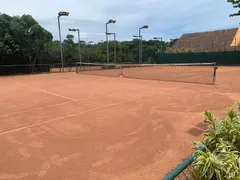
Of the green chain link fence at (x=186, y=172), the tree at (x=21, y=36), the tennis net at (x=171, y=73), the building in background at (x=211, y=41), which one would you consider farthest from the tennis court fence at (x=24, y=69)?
the building in background at (x=211, y=41)

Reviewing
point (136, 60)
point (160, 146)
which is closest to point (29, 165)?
point (160, 146)

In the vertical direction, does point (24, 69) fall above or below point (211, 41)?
below

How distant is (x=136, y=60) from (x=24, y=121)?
1298 inches

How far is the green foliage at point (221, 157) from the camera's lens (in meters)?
1.59

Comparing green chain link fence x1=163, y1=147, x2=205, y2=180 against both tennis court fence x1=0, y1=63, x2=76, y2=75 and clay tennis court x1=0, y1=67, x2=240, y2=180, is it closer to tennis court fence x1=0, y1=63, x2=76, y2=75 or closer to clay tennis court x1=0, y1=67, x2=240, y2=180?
clay tennis court x1=0, y1=67, x2=240, y2=180

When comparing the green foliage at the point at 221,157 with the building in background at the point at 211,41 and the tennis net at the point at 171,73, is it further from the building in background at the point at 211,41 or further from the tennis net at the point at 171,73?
the building in background at the point at 211,41

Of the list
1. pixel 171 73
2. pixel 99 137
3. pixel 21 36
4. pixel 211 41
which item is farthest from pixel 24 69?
pixel 211 41

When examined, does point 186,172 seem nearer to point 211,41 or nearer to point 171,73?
point 171,73

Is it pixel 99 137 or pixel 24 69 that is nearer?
pixel 99 137

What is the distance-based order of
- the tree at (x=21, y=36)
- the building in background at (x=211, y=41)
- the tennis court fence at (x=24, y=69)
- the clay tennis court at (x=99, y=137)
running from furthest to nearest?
the building in background at (x=211, y=41) → the tennis court fence at (x=24, y=69) → the tree at (x=21, y=36) → the clay tennis court at (x=99, y=137)

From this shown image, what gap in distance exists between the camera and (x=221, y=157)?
1.73 meters

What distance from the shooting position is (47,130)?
4.13m

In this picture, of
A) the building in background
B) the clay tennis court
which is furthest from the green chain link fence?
the building in background

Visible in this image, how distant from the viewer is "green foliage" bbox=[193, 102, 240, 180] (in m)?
1.59
